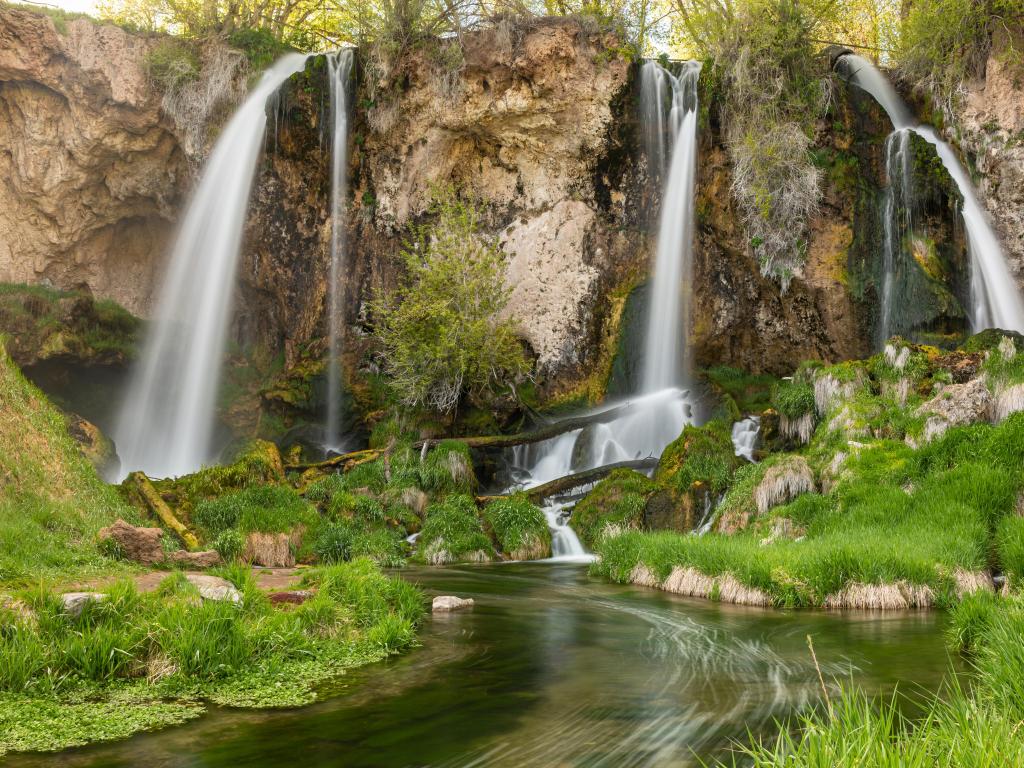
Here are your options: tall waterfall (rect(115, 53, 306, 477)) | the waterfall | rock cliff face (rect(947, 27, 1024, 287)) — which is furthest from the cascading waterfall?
tall waterfall (rect(115, 53, 306, 477))

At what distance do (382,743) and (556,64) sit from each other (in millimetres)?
24936

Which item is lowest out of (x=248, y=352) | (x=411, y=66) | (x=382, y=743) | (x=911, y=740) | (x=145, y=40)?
(x=382, y=743)

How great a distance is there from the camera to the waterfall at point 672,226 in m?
25.1

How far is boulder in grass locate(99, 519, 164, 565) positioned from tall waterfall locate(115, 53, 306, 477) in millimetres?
18372

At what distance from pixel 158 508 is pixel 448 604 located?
21.5ft

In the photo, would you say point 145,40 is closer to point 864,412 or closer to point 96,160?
point 96,160

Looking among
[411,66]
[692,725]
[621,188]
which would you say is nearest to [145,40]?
[411,66]

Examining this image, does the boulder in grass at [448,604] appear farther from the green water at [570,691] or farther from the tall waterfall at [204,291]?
the tall waterfall at [204,291]

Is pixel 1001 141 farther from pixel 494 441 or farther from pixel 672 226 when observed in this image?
pixel 494 441

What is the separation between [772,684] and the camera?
6344 mm

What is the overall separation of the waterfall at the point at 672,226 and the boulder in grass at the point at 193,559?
16.8 m

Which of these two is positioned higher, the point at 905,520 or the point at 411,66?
the point at 411,66

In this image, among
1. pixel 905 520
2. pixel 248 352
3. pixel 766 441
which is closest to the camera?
pixel 905 520

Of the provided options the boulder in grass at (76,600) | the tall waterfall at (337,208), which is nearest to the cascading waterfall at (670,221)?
the tall waterfall at (337,208)
